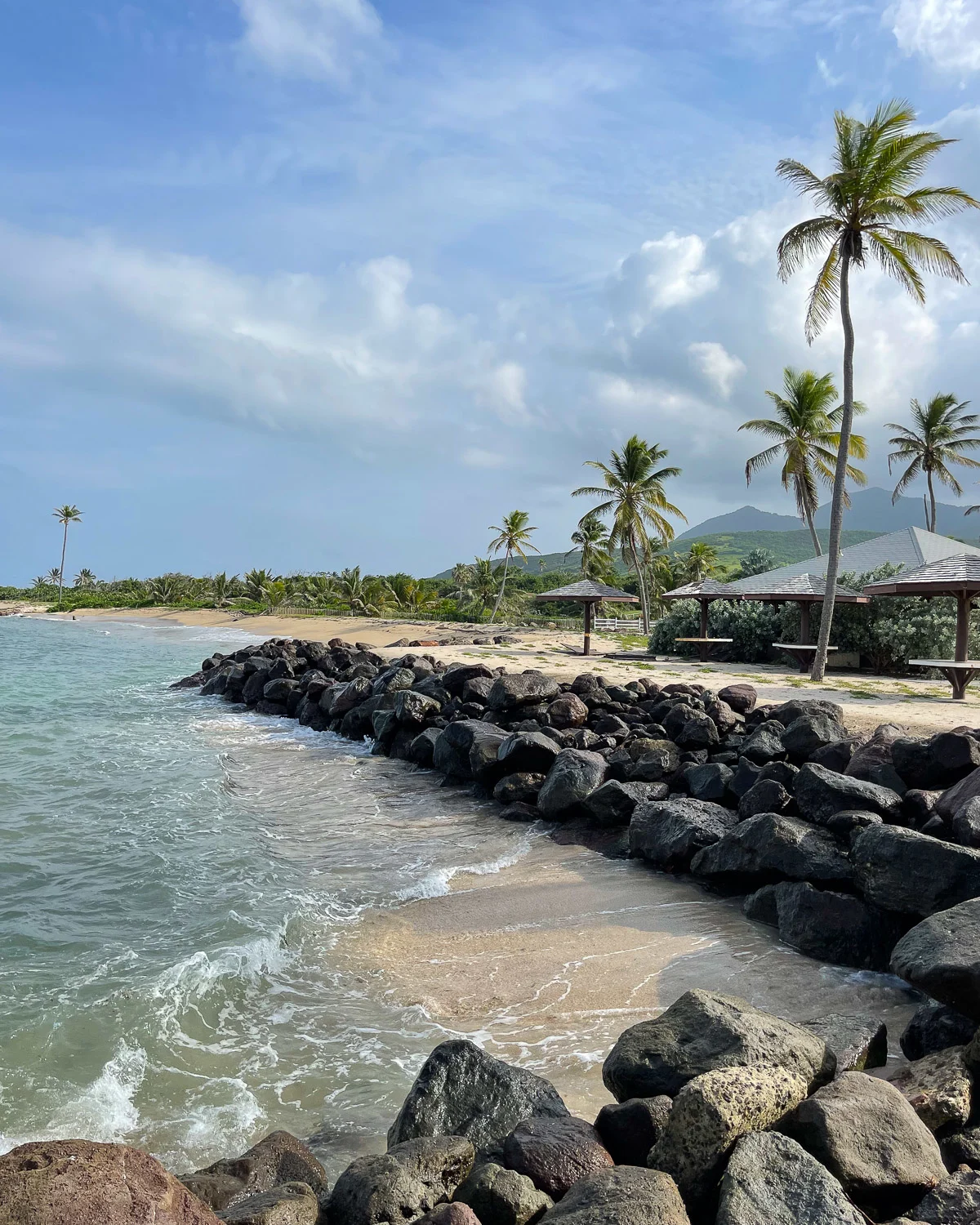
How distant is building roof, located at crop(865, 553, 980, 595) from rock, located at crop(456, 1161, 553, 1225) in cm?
1711

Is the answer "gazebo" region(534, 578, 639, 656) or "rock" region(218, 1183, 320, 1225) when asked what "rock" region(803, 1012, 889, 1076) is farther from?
"gazebo" region(534, 578, 639, 656)

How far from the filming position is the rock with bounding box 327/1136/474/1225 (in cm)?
309

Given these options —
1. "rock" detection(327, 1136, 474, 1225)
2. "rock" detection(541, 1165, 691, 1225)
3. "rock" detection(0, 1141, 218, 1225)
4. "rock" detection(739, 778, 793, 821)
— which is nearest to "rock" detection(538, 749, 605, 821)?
"rock" detection(739, 778, 793, 821)

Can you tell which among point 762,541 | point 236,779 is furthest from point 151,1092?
point 762,541

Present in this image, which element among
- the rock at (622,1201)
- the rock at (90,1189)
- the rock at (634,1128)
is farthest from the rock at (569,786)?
the rock at (90,1189)

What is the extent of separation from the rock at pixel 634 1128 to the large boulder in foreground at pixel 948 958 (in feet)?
5.66

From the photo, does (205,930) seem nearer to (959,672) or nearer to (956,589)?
(959,672)

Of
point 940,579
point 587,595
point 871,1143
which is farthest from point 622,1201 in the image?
point 587,595

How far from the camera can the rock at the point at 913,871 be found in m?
5.73

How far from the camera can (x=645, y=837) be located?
8.52 meters

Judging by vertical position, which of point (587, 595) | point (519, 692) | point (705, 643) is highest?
point (587, 595)

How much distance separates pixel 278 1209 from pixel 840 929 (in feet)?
15.0

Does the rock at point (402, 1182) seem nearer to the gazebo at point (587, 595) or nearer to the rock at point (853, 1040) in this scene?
the rock at point (853, 1040)

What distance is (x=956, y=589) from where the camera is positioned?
17422mm
